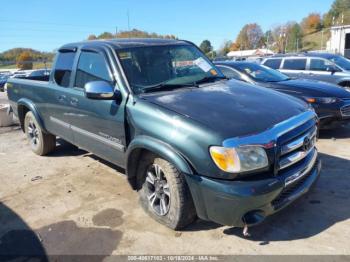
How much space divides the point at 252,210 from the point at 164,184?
38.5 inches

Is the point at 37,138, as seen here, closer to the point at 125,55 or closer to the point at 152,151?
the point at 125,55

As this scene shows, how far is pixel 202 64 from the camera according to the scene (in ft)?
15.1

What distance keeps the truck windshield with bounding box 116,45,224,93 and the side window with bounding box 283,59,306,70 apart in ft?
22.6

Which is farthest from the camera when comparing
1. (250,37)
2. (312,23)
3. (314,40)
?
(312,23)

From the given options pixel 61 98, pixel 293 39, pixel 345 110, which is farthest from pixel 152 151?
pixel 293 39

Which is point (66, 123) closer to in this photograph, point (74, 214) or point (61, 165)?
point (61, 165)

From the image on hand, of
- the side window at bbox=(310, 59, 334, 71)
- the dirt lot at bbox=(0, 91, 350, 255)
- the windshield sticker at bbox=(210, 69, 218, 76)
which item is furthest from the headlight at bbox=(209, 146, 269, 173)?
the side window at bbox=(310, 59, 334, 71)

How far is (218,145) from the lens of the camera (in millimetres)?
2867

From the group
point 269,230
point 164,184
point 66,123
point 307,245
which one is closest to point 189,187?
point 164,184

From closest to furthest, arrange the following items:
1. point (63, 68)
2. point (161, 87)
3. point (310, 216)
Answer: point (310, 216) → point (161, 87) → point (63, 68)

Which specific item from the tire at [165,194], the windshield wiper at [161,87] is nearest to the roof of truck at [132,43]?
the windshield wiper at [161,87]

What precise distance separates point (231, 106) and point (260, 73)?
4269 mm

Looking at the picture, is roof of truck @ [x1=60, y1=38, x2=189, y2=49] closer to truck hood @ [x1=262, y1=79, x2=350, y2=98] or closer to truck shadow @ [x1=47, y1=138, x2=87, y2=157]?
truck shadow @ [x1=47, y1=138, x2=87, y2=157]

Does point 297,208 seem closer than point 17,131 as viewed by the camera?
Yes
